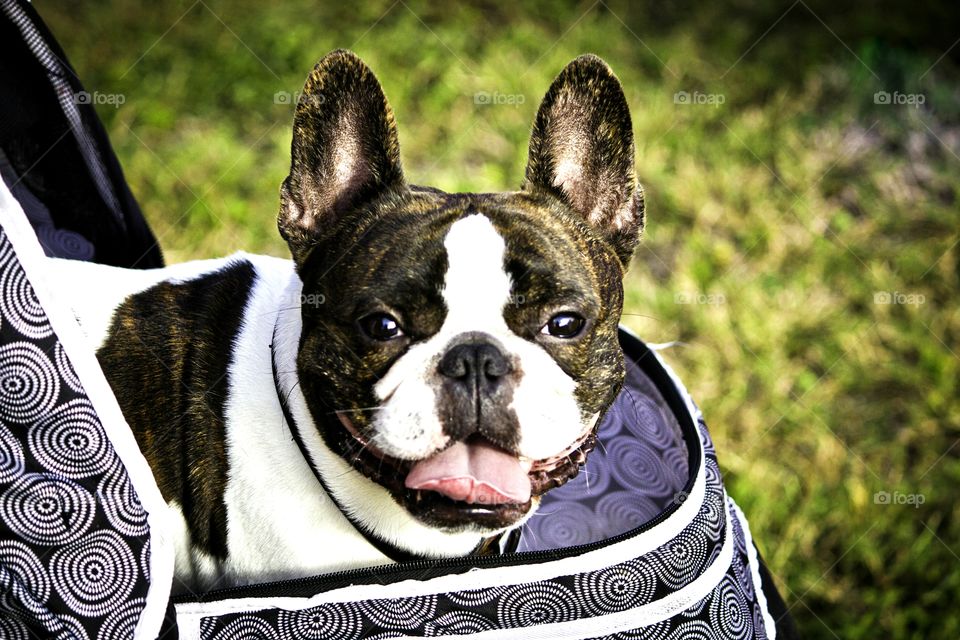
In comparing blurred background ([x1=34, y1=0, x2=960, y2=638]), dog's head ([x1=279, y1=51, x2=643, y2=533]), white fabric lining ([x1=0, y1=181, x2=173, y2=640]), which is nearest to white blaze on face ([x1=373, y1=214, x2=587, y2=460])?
dog's head ([x1=279, y1=51, x2=643, y2=533])

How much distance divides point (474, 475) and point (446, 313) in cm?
32

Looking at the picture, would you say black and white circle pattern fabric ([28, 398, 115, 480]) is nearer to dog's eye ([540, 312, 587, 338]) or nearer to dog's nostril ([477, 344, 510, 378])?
dog's nostril ([477, 344, 510, 378])

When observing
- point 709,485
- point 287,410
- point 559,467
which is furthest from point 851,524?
point 287,410

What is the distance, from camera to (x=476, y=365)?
5.82 feet

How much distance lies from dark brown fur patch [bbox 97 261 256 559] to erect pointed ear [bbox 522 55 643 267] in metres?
0.78

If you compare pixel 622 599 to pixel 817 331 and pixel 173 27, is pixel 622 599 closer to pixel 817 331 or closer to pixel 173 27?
pixel 817 331

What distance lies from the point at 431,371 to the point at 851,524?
6.07 ft

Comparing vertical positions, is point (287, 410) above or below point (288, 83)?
below

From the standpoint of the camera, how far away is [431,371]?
1806 mm

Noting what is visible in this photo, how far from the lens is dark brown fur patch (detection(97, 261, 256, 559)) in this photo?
76.3 inches

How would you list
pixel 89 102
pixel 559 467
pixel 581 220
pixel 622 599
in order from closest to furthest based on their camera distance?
pixel 622 599
pixel 559 467
pixel 581 220
pixel 89 102

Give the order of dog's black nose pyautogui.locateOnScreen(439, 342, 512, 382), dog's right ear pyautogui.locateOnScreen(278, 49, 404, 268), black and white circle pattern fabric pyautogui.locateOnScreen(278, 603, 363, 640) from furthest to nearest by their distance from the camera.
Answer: dog's right ear pyautogui.locateOnScreen(278, 49, 404, 268), dog's black nose pyautogui.locateOnScreen(439, 342, 512, 382), black and white circle pattern fabric pyautogui.locateOnScreen(278, 603, 363, 640)

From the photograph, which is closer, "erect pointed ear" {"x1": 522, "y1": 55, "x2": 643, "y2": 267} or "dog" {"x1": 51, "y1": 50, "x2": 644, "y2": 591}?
"dog" {"x1": 51, "y1": 50, "x2": 644, "y2": 591}

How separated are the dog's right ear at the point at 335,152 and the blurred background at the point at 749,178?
1732mm
